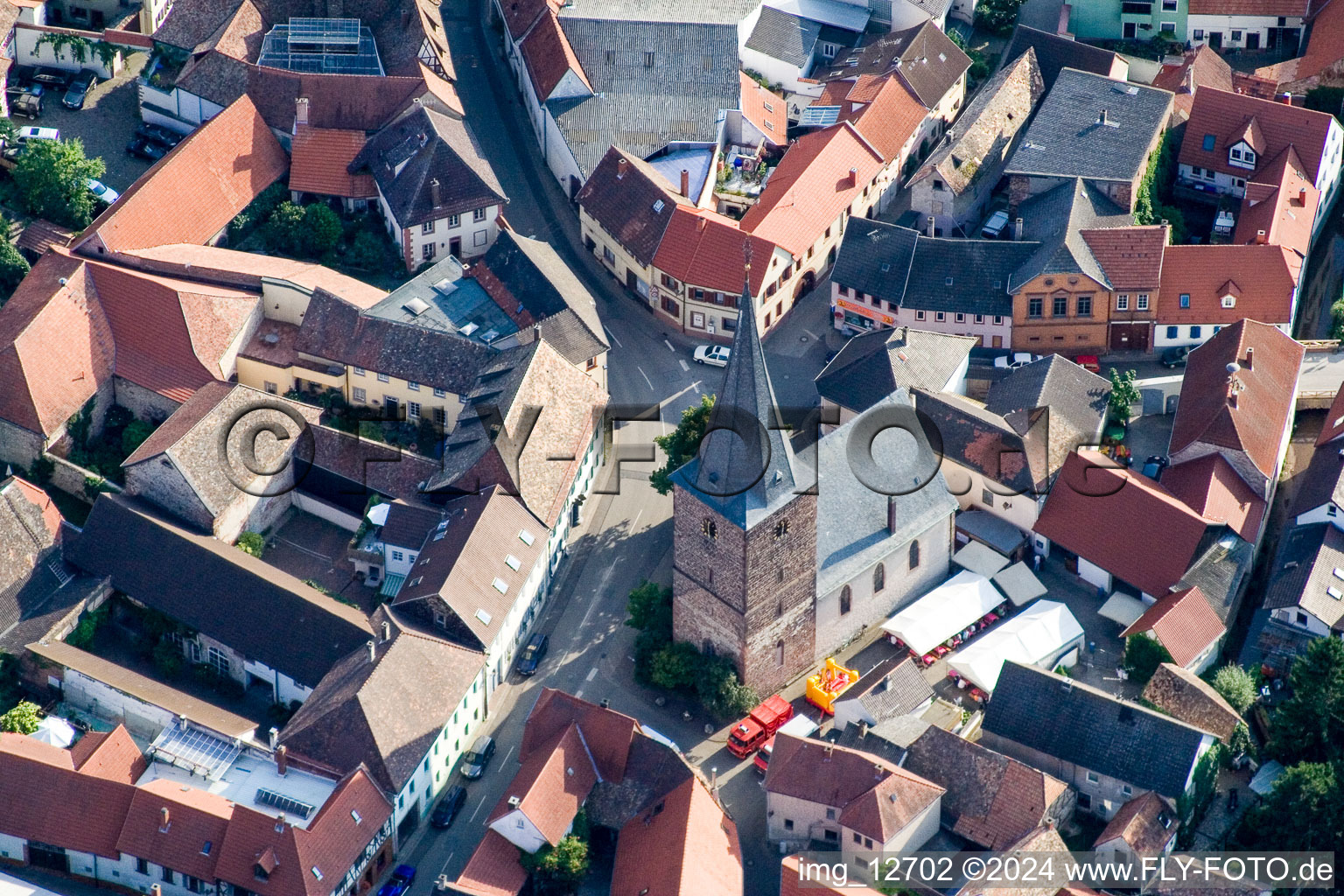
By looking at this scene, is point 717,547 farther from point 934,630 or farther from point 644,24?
point 644,24

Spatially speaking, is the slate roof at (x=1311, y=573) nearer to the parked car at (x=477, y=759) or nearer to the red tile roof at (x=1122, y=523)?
the red tile roof at (x=1122, y=523)

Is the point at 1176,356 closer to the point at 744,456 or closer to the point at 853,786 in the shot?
the point at 744,456

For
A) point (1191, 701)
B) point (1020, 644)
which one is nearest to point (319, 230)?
point (1020, 644)

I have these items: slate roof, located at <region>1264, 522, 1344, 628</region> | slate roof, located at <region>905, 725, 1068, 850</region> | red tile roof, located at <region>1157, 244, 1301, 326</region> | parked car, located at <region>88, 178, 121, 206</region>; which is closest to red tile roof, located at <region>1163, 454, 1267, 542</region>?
slate roof, located at <region>1264, 522, 1344, 628</region>

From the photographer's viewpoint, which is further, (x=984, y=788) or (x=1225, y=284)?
(x=1225, y=284)

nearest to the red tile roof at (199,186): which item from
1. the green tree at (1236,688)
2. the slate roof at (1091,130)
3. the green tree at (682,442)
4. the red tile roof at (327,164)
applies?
the red tile roof at (327,164)
